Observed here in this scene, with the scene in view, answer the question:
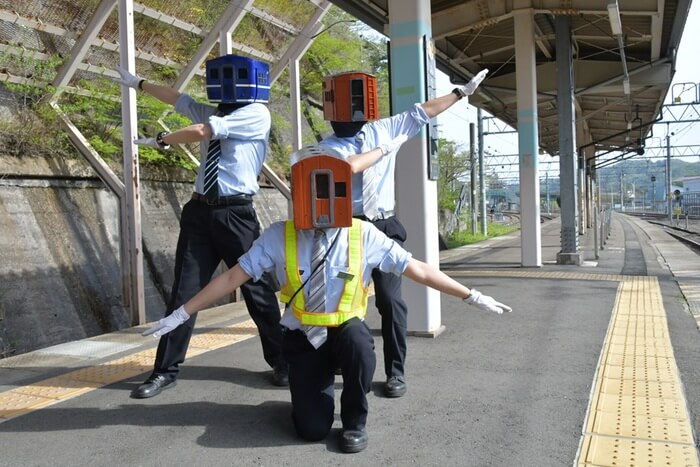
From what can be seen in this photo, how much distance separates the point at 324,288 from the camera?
321 cm

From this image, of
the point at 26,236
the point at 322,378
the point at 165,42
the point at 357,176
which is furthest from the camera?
the point at 165,42

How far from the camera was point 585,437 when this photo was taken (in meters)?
3.25

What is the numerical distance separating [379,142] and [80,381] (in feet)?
8.66

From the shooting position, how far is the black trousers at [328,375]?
3146 millimetres

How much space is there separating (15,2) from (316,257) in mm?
6113

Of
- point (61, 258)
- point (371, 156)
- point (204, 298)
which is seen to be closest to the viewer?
point (204, 298)

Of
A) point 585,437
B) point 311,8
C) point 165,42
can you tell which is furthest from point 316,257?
point 311,8

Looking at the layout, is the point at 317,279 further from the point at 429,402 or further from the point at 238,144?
the point at 238,144

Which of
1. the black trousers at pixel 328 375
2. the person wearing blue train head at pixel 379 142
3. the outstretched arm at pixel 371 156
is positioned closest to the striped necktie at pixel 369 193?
the person wearing blue train head at pixel 379 142

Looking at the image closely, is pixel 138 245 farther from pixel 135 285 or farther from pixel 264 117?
pixel 264 117

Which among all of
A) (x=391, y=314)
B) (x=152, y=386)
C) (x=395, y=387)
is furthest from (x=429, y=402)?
(x=152, y=386)

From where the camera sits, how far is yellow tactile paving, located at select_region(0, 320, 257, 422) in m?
3.94

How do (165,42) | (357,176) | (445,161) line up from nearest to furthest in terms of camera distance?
(357,176), (165,42), (445,161)

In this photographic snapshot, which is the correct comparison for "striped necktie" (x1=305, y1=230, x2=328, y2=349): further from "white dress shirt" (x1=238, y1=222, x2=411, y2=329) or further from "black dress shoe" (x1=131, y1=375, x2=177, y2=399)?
"black dress shoe" (x1=131, y1=375, x2=177, y2=399)
